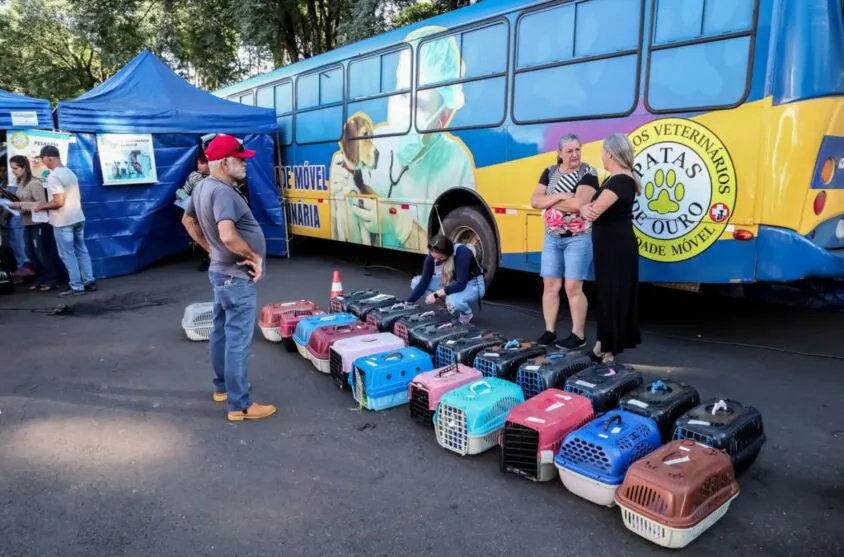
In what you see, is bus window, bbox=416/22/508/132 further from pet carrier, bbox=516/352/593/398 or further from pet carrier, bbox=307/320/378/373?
pet carrier, bbox=516/352/593/398

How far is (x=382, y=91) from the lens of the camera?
798cm

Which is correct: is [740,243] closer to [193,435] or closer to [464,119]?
[464,119]

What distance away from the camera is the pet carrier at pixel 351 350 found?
4207mm

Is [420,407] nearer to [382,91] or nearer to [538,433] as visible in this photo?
[538,433]

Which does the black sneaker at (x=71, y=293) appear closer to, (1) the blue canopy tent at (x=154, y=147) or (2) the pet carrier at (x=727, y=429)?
(1) the blue canopy tent at (x=154, y=147)

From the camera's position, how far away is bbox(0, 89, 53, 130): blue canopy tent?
7453 millimetres

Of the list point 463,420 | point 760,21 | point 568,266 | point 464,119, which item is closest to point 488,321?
point 568,266

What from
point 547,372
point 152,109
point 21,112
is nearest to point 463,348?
point 547,372

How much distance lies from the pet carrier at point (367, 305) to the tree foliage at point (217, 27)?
9.96 metres

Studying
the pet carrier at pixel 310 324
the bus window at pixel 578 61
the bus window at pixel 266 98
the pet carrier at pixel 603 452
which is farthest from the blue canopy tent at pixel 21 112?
the pet carrier at pixel 603 452

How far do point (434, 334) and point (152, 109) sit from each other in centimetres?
667

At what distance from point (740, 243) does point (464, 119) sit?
132 inches

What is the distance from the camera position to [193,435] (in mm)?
3703

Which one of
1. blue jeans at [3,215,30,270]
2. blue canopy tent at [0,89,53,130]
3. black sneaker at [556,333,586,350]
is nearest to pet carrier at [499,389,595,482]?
black sneaker at [556,333,586,350]
